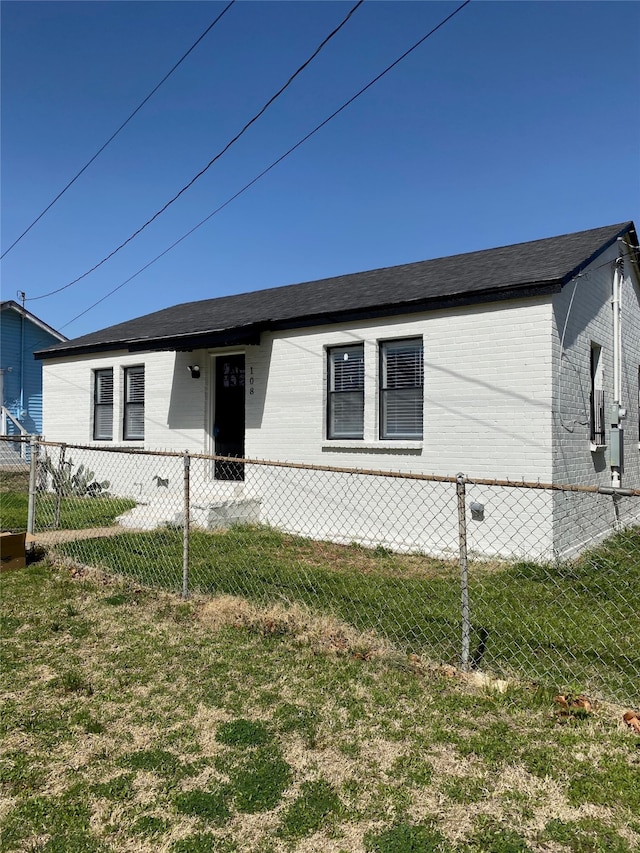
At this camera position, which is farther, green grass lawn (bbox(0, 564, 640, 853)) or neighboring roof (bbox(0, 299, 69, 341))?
neighboring roof (bbox(0, 299, 69, 341))

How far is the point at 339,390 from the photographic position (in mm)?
8891

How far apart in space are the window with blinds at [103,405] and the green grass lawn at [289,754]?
8908 mm

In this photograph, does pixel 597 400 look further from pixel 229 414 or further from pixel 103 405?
pixel 103 405

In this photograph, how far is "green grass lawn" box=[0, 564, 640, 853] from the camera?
2.18 meters

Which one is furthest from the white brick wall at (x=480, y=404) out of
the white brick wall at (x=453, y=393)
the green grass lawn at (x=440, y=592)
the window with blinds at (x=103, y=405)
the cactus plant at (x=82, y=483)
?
the window with blinds at (x=103, y=405)

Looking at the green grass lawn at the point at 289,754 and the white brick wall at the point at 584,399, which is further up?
the white brick wall at the point at 584,399

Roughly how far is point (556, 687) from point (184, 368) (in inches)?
361

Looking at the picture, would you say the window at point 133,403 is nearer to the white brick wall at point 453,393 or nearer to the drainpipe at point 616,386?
the white brick wall at point 453,393

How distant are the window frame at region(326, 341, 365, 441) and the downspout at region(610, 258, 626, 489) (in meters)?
3.98

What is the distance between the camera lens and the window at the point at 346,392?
28.5 feet

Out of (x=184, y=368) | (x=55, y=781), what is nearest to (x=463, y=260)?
(x=184, y=368)

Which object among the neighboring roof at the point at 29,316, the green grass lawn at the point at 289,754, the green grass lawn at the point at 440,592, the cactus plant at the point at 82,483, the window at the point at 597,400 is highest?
the neighboring roof at the point at 29,316

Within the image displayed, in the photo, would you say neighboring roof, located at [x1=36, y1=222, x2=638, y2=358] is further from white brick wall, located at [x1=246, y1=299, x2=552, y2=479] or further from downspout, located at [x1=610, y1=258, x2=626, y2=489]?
downspout, located at [x1=610, y1=258, x2=626, y2=489]

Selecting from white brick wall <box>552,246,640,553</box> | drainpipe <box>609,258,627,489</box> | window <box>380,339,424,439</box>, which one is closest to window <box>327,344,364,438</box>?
window <box>380,339,424,439</box>
